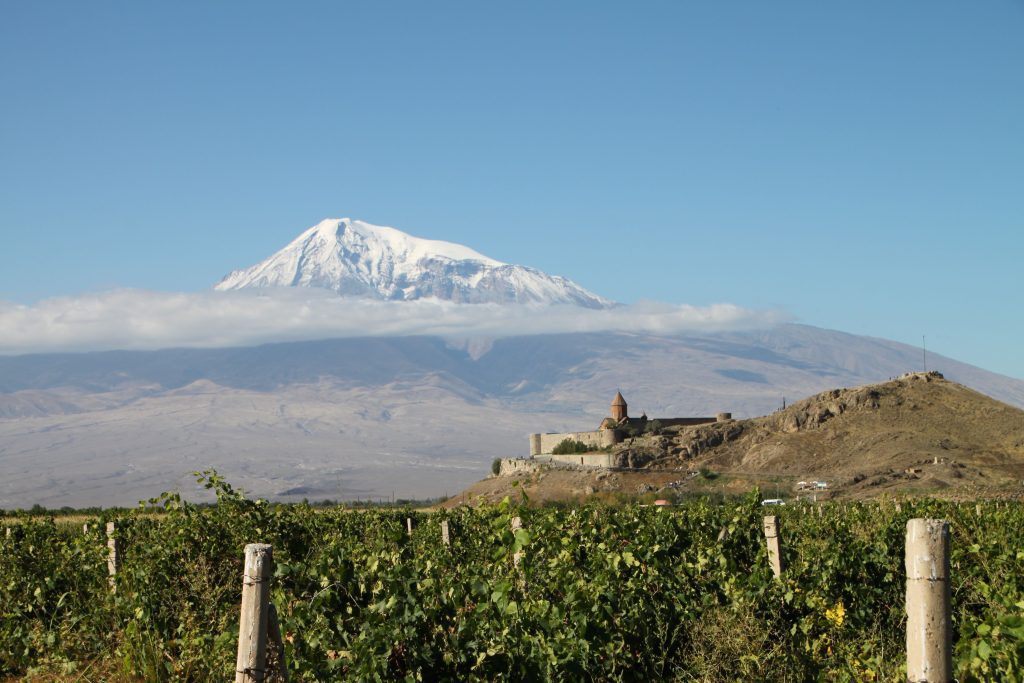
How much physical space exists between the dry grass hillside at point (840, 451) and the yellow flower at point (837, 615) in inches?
1392

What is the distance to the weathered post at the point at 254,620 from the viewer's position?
6609 mm

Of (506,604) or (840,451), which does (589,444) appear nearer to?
(840,451)

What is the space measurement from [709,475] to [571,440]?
17295 mm

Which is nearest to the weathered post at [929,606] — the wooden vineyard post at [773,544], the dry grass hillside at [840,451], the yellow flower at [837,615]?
the yellow flower at [837,615]

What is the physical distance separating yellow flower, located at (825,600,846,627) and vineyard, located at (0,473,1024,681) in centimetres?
2

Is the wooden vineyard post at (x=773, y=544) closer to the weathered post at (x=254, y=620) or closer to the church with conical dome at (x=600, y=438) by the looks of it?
the weathered post at (x=254, y=620)

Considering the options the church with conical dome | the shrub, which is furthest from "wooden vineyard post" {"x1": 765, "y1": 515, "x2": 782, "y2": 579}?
the shrub

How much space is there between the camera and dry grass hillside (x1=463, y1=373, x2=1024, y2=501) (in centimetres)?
5050

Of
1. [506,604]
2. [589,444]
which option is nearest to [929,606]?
[506,604]

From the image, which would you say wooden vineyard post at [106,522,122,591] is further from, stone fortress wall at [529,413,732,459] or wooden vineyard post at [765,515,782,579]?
stone fortress wall at [529,413,732,459]

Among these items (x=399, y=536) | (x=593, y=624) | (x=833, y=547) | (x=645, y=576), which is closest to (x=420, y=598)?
(x=399, y=536)

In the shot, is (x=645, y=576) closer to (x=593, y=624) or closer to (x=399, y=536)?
(x=593, y=624)

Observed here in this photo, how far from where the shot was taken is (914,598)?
5.95 metres

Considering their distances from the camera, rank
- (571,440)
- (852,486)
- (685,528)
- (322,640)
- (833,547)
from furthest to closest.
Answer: (571,440) < (852,486) < (685,528) < (833,547) < (322,640)
